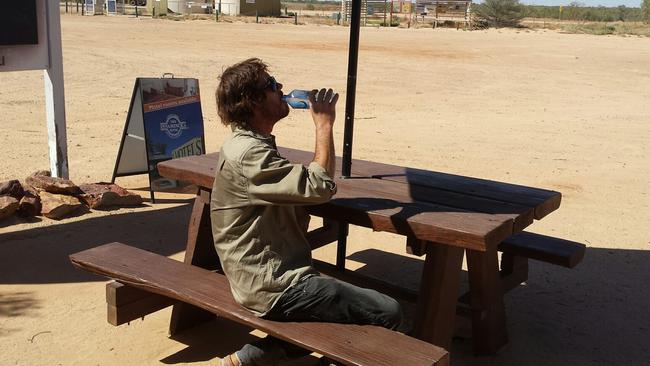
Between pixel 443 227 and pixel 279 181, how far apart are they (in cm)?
76

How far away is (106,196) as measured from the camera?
6664 mm

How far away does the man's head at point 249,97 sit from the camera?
123 inches

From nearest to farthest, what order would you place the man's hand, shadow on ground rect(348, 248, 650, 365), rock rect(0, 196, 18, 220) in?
the man's hand → shadow on ground rect(348, 248, 650, 365) → rock rect(0, 196, 18, 220)

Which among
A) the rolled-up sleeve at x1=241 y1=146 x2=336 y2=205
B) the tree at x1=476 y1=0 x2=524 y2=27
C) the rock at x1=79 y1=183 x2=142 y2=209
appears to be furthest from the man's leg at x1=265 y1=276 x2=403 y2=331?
the tree at x1=476 y1=0 x2=524 y2=27

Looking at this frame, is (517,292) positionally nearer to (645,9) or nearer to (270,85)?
(270,85)

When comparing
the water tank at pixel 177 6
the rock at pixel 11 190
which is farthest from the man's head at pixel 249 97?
the water tank at pixel 177 6

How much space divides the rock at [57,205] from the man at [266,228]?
138 inches

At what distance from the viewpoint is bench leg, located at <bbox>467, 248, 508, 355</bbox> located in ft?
13.2

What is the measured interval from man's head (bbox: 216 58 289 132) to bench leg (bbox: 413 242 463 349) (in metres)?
1.03

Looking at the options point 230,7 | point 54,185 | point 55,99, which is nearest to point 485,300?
point 54,185

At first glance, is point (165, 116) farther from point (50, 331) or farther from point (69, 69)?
point (69, 69)

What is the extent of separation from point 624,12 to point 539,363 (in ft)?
346

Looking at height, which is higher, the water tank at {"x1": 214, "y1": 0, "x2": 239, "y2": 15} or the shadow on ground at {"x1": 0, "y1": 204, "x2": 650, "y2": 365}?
the water tank at {"x1": 214, "y1": 0, "x2": 239, "y2": 15}

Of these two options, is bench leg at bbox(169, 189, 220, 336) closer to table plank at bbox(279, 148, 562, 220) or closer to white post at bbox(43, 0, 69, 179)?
table plank at bbox(279, 148, 562, 220)
